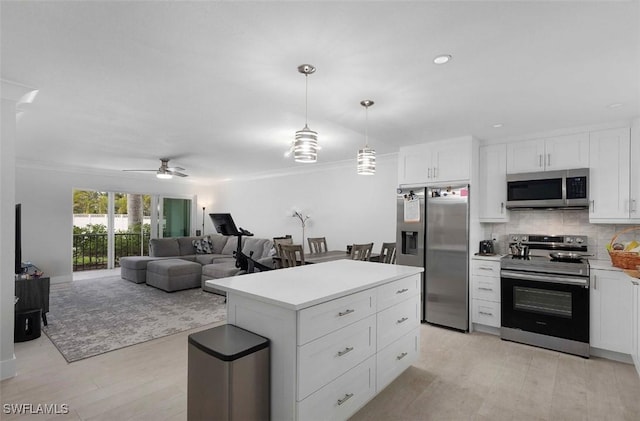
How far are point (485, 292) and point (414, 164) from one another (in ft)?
6.22

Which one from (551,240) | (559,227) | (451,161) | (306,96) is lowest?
(551,240)

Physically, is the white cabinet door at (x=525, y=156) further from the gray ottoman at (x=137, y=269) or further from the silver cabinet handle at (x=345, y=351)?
the gray ottoman at (x=137, y=269)

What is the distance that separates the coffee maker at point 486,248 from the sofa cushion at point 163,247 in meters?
6.30

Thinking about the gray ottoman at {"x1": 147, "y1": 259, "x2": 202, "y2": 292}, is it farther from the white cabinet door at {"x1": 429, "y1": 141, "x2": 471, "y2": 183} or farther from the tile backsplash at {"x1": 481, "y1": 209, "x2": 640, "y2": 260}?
the tile backsplash at {"x1": 481, "y1": 209, "x2": 640, "y2": 260}

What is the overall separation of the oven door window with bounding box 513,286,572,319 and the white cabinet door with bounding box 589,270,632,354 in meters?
0.23

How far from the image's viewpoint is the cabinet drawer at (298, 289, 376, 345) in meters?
1.78

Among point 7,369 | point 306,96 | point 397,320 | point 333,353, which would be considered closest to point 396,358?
point 397,320

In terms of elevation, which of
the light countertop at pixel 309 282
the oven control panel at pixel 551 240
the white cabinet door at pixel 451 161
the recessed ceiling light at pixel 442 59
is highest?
the recessed ceiling light at pixel 442 59

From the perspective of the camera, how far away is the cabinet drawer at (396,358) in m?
2.43

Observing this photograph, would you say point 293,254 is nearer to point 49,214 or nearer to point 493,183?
point 493,183

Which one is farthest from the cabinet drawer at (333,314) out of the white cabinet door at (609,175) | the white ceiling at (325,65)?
the white cabinet door at (609,175)

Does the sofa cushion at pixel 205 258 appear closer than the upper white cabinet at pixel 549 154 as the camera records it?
No

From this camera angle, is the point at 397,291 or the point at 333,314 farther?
the point at 397,291

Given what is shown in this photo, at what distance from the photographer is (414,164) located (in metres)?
4.46
